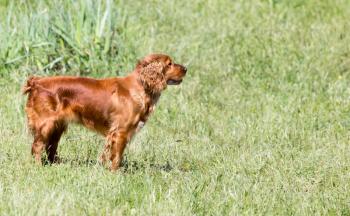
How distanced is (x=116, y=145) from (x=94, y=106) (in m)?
0.36

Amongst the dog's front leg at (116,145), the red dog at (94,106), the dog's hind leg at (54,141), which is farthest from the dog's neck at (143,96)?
the dog's hind leg at (54,141)

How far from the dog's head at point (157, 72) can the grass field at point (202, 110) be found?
0.67 meters

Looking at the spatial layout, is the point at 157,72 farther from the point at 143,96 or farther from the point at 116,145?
the point at 116,145

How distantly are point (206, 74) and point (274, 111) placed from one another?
164 centimetres

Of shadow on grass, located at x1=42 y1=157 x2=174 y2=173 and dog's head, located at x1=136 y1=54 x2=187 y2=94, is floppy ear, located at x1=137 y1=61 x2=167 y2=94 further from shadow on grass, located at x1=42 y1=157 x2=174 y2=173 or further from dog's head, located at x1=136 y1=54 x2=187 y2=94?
shadow on grass, located at x1=42 y1=157 x2=174 y2=173

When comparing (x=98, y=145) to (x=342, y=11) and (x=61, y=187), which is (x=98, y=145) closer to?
(x=61, y=187)

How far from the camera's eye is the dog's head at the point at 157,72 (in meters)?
7.21

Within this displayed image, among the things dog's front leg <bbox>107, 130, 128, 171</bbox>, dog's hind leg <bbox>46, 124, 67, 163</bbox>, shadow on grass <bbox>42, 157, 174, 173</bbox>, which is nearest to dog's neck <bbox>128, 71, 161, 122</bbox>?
dog's front leg <bbox>107, 130, 128, 171</bbox>

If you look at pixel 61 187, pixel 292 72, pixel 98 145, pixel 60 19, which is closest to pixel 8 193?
pixel 61 187

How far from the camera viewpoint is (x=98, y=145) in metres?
7.84

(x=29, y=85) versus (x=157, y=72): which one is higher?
(x=157, y=72)

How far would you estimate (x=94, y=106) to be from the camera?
7.12 meters

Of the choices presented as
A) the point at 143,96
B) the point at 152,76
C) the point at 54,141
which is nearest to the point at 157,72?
the point at 152,76

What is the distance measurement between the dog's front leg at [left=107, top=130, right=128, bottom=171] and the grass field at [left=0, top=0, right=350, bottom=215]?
120mm
